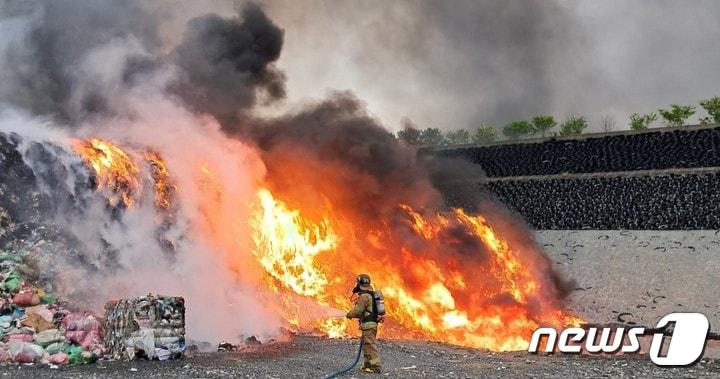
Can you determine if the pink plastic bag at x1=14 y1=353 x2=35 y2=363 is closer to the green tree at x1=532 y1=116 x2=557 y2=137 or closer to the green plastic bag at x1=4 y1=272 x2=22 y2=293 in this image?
the green plastic bag at x1=4 y1=272 x2=22 y2=293

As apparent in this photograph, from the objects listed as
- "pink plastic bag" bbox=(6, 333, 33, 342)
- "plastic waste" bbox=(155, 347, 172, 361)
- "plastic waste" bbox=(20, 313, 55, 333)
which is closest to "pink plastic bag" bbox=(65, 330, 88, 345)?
"plastic waste" bbox=(20, 313, 55, 333)

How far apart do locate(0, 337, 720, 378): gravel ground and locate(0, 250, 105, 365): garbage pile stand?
1.68ft

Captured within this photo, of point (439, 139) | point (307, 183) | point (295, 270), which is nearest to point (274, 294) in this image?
point (295, 270)

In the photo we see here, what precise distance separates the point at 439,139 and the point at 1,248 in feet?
242

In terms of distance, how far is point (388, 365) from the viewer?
14141 millimetres

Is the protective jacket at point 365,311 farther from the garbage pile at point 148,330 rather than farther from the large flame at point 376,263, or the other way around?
the large flame at point 376,263

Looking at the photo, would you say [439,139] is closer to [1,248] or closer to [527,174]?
[527,174]

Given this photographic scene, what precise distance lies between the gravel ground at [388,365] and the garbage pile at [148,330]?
1.08 feet

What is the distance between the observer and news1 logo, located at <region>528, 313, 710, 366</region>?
14452 mm

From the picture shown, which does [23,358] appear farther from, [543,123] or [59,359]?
[543,123]

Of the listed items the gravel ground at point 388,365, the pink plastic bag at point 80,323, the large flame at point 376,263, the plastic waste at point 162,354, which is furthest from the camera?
the large flame at point 376,263

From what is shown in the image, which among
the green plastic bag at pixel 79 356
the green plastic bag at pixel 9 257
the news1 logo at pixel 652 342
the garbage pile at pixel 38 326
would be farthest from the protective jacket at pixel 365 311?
the green plastic bag at pixel 9 257

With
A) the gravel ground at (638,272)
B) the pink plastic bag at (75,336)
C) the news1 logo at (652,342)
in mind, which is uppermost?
the gravel ground at (638,272)

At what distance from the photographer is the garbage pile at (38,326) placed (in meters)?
13.1
